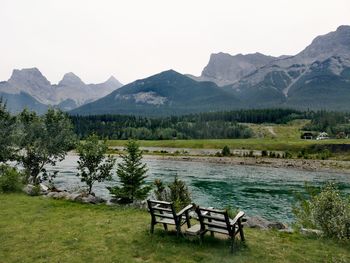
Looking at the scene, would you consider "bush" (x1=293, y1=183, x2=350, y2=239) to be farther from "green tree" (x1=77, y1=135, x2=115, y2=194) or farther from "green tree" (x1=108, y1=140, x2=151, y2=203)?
"green tree" (x1=77, y1=135, x2=115, y2=194)

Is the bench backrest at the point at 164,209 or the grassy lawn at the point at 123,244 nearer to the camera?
the grassy lawn at the point at 123,244

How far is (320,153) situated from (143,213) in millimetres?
124341

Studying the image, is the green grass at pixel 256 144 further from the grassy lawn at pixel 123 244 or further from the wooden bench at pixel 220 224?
the wooden bench at pixel 220 224

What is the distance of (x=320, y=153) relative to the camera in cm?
13188

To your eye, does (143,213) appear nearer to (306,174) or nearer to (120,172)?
(120,172)

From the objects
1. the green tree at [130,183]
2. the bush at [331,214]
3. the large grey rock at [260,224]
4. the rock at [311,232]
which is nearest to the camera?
the bush at [331,214]

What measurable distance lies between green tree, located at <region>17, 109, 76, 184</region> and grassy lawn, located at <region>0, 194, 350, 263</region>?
22.6 metres

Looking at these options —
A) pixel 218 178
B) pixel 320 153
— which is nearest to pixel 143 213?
pixel 218 178

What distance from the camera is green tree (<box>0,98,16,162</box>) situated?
120ft

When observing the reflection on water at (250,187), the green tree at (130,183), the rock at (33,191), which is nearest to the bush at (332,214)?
the green tree at (130,183)

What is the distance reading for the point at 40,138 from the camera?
42.0 meters

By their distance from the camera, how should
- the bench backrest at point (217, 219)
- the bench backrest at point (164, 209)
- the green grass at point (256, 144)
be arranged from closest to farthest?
the bench backrest at point (217, 219), the bench backrest at point (164, 209), the green grass at point (256, 144)

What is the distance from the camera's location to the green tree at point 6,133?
36.6 m

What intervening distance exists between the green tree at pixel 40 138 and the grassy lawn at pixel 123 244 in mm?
22613
